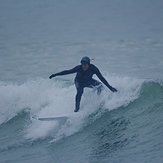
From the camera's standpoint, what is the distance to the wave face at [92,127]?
1060 cm

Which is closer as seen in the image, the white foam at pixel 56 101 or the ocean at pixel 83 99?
the ocean at pixel 83 99

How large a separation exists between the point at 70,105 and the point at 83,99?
2.64ft

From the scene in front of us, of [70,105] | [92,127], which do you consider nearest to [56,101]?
[70,105]

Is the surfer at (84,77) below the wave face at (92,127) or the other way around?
the other way around

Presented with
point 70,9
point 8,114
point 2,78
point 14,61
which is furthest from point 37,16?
point 8,114

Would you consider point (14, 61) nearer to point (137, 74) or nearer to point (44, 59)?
point (44, 59)

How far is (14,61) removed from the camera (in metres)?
26.4

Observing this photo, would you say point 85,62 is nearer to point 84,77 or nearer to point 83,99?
point 84,77

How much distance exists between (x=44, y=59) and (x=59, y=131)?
45.3 feet

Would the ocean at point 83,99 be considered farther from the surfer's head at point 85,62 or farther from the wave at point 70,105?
the surfer's head at point 85,62

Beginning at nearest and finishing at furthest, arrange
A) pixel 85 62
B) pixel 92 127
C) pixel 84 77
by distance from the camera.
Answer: pixel 85 62 → pixel 84 77 → pixel 92 127

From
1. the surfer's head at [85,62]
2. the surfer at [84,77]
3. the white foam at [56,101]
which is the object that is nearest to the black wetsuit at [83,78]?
the surfer at [84,77]

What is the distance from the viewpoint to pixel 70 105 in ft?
46.9

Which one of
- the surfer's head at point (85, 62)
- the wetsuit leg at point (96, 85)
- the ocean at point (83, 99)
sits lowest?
the ocean at point (83, 99)
